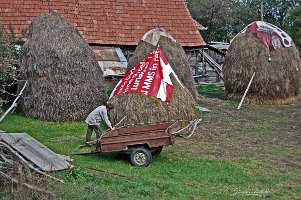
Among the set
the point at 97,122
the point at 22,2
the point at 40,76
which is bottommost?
the point at 97,122

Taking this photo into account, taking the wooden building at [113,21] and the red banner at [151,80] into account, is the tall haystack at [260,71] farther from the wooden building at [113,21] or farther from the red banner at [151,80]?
the red banner at [151,80]

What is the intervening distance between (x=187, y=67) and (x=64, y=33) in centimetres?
492

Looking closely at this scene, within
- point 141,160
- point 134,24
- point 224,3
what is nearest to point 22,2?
point 134,24

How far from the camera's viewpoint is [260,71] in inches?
837

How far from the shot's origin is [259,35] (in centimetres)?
2220

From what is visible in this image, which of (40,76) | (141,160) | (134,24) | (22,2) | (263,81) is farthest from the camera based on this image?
(134,24)

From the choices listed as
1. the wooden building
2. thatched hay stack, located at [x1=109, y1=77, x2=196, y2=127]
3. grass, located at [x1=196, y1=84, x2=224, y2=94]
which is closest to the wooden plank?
thatched hay stack, located at [x1=109, y1=77, x2=196, y2=127]

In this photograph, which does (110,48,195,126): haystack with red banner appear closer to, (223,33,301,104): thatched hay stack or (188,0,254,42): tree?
(223,33,301,104): thatched hay stack

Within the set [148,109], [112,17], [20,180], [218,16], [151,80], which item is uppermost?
[218,16]

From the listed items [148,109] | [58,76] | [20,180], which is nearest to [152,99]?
[148,109]

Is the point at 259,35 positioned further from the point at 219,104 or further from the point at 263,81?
the point at 219,104

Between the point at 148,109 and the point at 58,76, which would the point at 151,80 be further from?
the point at 58,76

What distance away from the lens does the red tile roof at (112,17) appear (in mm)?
22688

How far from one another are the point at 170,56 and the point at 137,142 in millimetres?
8003
